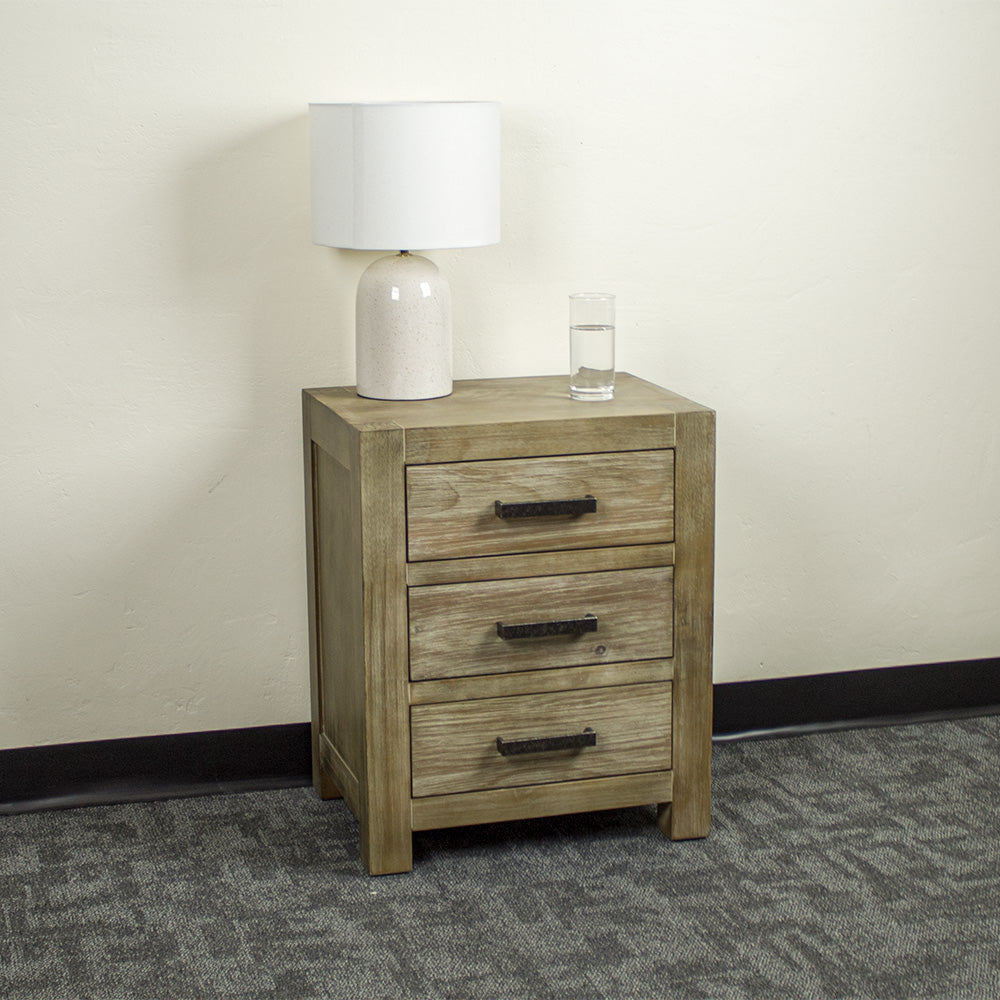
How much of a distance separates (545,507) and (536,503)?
0.01 metres

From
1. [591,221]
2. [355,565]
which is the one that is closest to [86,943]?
[355,565]

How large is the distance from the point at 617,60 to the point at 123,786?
56.4 inches

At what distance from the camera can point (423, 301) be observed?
1.93m

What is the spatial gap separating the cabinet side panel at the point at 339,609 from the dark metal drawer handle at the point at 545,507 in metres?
0.20

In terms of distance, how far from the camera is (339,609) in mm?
1982

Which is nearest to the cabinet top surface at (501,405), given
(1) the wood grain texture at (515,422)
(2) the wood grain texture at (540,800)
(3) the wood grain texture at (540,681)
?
(1) the wood grain texture at (515,422)

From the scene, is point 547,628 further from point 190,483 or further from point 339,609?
point 190,483

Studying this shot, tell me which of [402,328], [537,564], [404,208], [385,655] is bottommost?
[385,655]

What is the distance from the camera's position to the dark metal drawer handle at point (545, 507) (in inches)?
71.7

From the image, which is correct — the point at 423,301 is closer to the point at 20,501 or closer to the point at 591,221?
the point at 591,221

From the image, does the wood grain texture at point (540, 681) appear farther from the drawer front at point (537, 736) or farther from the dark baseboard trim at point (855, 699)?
the dark baseboard trim at point (855, 699)

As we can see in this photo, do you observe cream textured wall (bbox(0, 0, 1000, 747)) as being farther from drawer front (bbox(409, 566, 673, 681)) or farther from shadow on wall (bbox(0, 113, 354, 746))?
drawer front (bbox(409, 566, 673, 681))

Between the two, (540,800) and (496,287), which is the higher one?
(496,287)

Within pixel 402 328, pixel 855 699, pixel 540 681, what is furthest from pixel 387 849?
pixel 855 699
